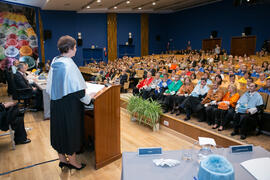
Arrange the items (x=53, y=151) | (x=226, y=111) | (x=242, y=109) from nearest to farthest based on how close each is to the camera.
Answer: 1. (x=53, y=151)
2. (x=242, y=109)
3. (x=226, y=111)

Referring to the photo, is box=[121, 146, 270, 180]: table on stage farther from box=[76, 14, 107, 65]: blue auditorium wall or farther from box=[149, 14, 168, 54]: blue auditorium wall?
box=[149, 14, 168, 54]: blue auditorium wall

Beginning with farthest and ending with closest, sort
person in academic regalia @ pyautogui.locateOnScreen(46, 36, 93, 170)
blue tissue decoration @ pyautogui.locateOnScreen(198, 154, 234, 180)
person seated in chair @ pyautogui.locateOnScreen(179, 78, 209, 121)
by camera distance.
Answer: person seated in chair @ pyautogui.locateOnScreen(179, 78, 209, 121)
person in academic regalia @ pyautogui.locateOnScreen(46, 36, 93, 170)
blue tissue decoration @ pyautogui.locateOnScreen(198, 154, 234, 180)

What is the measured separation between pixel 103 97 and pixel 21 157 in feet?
5.30

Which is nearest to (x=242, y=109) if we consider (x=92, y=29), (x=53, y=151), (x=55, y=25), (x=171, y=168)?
(x=171, y=168)

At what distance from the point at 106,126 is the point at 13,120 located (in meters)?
1.51

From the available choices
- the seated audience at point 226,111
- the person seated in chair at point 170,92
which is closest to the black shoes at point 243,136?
the seated audience at point 226,111

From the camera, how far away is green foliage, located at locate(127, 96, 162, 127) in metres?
4.16

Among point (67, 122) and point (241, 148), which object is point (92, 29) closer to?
point (67, 122)

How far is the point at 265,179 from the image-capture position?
108cm

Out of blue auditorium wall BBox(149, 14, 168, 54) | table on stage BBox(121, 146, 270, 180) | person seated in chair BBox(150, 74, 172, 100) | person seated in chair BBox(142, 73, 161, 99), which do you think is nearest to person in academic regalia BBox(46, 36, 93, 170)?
table on stage BBox(121, 146, 270, 180)

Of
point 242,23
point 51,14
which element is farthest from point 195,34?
point 51,14

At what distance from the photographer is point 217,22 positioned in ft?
45.2

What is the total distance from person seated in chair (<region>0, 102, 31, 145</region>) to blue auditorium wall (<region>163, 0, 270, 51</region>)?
12.6 m

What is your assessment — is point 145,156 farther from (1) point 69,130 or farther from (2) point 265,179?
(1) point 69,130
